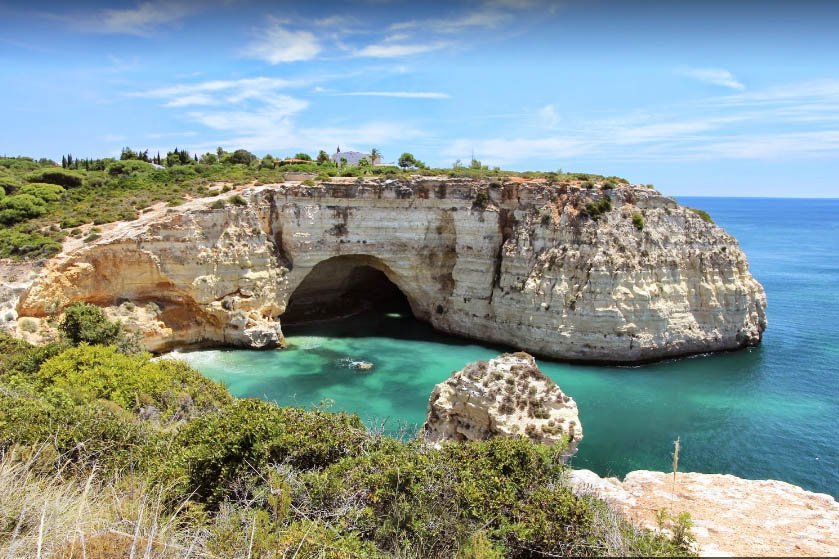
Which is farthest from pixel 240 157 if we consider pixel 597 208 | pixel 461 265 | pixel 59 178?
pixel 597 208

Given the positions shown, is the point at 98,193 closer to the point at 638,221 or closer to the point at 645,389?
the point at 638,221

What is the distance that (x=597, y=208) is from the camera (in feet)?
97.7

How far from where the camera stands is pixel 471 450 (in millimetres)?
10477

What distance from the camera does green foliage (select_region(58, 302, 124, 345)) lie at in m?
22.5

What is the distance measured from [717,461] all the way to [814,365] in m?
14.2

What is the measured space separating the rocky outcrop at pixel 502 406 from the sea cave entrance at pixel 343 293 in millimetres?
18825

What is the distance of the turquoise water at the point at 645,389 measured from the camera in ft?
62.0

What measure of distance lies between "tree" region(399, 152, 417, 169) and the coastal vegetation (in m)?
35.6

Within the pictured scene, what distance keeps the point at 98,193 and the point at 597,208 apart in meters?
30.8

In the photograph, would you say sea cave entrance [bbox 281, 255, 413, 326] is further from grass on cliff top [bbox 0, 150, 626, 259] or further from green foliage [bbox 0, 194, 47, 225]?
green foliage [bbox 0, 194, 47, 225]

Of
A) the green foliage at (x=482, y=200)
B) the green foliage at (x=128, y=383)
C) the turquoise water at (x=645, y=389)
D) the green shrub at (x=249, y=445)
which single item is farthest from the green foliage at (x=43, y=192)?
the green shrub at (x=249, y=445)

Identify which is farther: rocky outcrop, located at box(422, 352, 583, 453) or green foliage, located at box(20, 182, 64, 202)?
green foliage, located at box(20, 182, 64, 202)

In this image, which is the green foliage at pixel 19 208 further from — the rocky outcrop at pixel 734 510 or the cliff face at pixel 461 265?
the rocky outcrop at pixel 734 510

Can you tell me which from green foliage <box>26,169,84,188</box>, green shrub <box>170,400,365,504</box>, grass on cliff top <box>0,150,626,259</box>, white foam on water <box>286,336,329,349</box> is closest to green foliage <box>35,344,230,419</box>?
green shrub <box>170,400,365,504</box>
